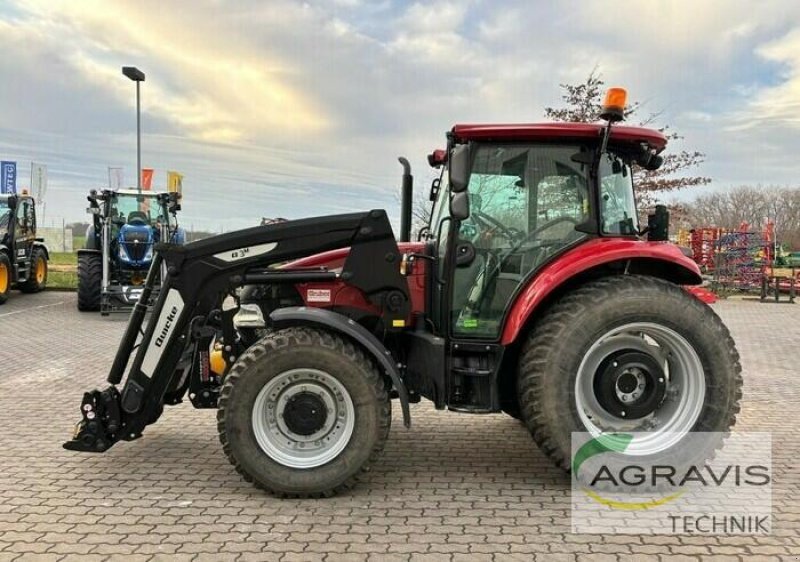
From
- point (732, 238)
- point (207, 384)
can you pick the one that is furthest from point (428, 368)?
point (732, 238)

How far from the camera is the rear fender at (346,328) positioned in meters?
3.91

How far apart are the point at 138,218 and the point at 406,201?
35.6 feet

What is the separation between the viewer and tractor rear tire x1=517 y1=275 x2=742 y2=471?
3.90 metres

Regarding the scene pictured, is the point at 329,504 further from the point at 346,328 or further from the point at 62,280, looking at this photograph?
the point at 62,280

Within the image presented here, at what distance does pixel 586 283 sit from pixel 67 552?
3357mm

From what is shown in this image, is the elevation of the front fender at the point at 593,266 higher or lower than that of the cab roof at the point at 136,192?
lower

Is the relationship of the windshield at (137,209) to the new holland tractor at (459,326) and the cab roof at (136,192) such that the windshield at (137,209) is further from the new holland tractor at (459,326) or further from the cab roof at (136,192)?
the new holland tractor at (459,326)

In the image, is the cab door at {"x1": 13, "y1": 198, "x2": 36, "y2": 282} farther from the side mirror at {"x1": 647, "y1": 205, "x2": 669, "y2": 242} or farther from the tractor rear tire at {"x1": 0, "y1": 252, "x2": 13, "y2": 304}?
the side mirror at {"x1": 647, "y1": 205, "x2": 669, "y2": 242}

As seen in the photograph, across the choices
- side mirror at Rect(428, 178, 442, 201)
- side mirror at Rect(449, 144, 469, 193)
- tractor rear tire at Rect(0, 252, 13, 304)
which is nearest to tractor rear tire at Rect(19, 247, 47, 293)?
tractor rear tire at Rect(0, 252, 13, 304)

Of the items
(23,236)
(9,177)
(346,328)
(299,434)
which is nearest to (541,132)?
(346,328)

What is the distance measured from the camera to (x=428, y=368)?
4.20m

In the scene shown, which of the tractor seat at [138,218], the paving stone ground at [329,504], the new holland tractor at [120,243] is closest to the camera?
the paving stone ground at [329,504]

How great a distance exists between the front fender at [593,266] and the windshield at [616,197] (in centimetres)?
13

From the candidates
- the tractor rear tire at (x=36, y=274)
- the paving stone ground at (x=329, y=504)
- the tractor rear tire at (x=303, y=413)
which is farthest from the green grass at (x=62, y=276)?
the tractor rear tire at (x=303, y=413)
